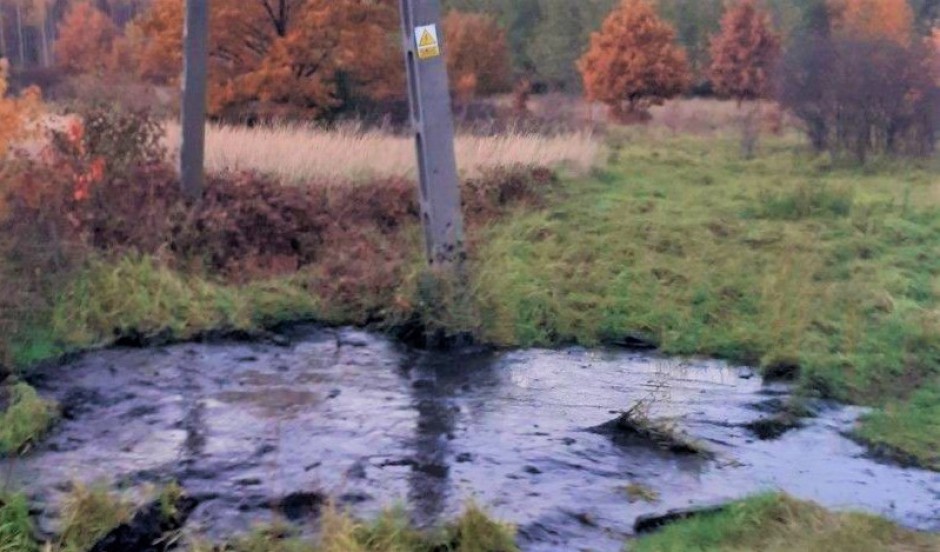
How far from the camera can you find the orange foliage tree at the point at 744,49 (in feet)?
119

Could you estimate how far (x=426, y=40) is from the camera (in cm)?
1058

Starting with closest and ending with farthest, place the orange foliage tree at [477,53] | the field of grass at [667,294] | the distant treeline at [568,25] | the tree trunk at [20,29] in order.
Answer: the field of grass at [667,294], the orange foliage tree at [477,53], the distant treeline at [568,25], the tree trunk at [20,29]

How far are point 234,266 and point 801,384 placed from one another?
18.9 feet

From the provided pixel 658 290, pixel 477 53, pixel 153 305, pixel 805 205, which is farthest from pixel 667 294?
pixel 477 53

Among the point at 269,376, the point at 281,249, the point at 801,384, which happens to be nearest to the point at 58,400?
the point at 269,376

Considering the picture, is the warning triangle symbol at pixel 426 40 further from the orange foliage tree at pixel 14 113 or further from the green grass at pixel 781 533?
the green grass at pixel 781 533

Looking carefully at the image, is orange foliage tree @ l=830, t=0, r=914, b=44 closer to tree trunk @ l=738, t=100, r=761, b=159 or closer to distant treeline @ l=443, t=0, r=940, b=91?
tree trunk @ l=738, t=100, r=761, b=159

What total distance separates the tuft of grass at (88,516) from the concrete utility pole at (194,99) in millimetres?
7359

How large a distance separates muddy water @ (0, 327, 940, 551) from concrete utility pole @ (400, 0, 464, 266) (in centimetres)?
112

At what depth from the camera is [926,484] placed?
7.56 metres

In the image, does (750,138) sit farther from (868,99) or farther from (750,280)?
(750,280)

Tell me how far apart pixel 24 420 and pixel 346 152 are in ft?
28.9

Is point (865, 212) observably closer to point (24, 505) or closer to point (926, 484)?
point (926, 484)

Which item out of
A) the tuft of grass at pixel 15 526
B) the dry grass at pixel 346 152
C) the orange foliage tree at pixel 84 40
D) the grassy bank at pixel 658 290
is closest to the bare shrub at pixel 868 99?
the dry grass at pixel 346 152
